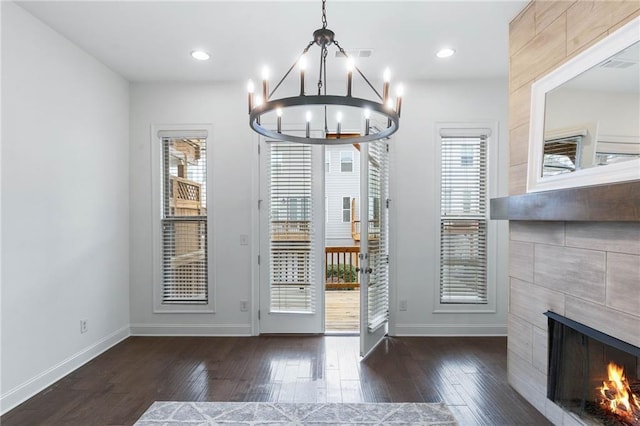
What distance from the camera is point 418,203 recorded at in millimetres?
4055

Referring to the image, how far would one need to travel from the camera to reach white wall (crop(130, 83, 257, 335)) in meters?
4.06

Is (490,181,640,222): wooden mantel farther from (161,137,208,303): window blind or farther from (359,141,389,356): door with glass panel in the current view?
(161,137,208,303): window blind

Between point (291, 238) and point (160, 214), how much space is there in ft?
5.13

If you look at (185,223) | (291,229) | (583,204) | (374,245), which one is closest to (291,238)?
(291,229)

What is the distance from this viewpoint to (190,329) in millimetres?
4082

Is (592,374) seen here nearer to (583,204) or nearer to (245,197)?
(583,204)

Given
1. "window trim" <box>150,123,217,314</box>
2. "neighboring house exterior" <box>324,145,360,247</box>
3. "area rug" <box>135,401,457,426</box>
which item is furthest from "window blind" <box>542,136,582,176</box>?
"neighboring house exterior" <box>324,145,360,247</box>

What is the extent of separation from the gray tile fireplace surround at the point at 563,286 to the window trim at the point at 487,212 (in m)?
1.25

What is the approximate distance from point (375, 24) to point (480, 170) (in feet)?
6.93

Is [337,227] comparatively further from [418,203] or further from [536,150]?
[536,150]

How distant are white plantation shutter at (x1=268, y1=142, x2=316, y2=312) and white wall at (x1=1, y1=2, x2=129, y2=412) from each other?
1.71 m

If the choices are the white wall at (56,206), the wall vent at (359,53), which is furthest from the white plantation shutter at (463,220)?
the white wall at (56,206)

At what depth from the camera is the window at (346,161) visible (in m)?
9.77

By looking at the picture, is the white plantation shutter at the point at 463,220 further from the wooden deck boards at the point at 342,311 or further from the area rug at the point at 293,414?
the area rug at the point at 293,414
